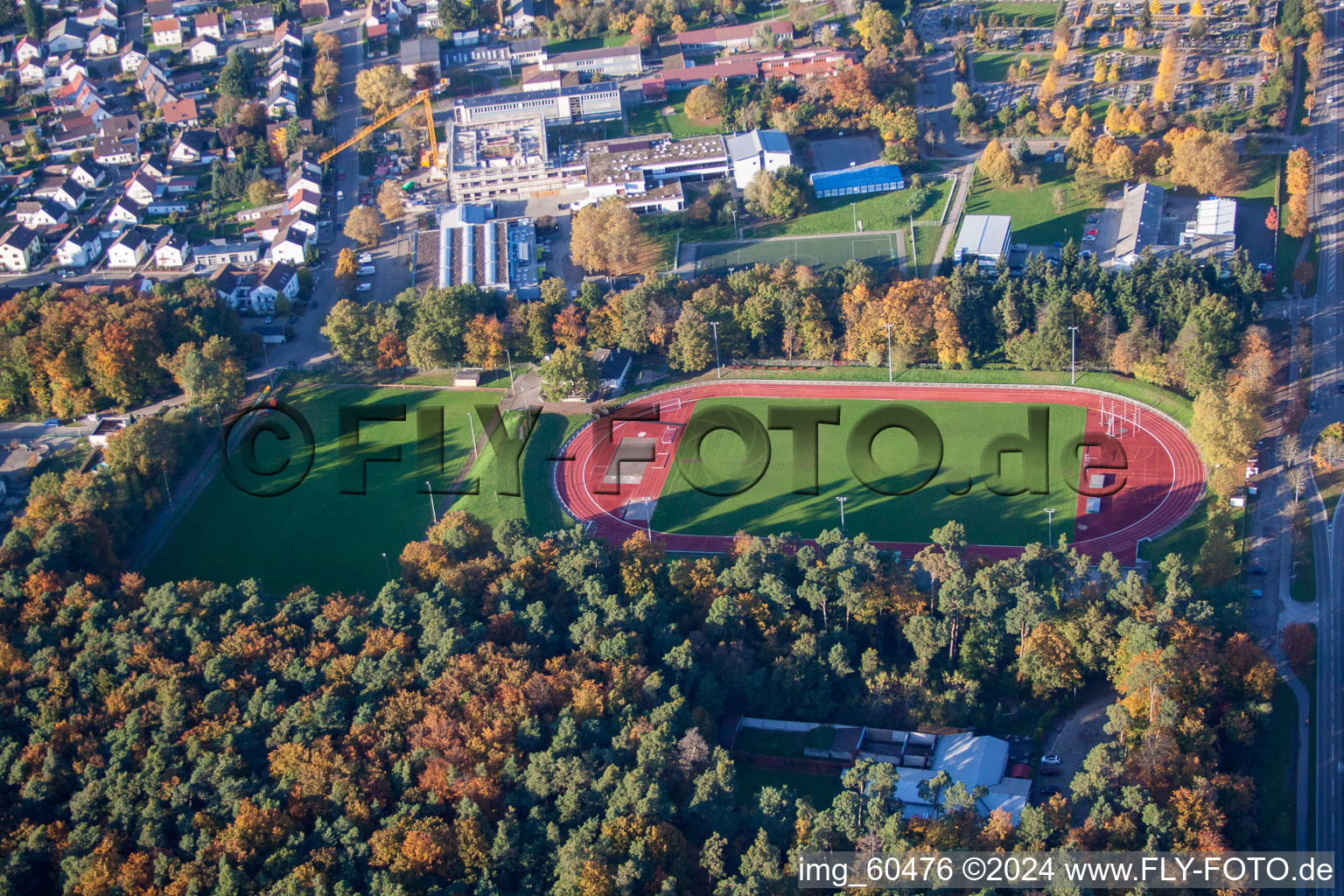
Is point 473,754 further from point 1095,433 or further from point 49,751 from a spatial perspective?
point 1095,433

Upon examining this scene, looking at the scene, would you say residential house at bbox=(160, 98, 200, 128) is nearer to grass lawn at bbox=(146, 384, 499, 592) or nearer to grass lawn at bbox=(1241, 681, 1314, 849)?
grass lawn at bbox=(146, 384, 499, 592)

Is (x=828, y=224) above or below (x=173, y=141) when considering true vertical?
below

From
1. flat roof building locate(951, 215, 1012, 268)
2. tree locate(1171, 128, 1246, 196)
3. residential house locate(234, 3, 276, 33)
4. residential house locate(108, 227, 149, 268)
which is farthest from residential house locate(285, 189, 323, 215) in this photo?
tree locate(1171, 128, 1246, 196)

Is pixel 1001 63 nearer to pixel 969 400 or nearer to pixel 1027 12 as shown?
pixel 1027 12

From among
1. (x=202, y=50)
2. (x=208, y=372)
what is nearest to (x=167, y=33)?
(x=202, y=50)

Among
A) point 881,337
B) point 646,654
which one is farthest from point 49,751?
point 881,337
